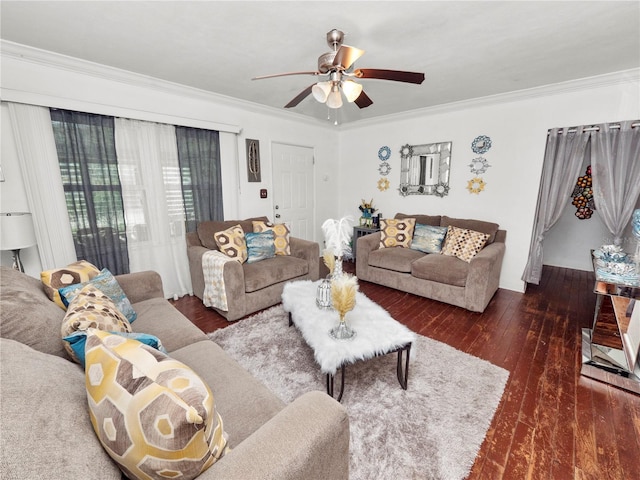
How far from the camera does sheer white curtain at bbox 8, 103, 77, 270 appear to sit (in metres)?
2.32

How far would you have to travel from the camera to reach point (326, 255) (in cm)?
224

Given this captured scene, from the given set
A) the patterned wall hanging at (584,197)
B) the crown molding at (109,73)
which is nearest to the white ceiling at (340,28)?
the crown molding at (109,73)

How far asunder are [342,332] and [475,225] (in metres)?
2.70

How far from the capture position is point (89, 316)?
4.00 feet

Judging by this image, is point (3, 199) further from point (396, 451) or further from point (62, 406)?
point (396, 451)

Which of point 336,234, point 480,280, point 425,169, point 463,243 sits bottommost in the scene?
point 480,280

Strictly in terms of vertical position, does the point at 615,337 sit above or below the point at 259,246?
below

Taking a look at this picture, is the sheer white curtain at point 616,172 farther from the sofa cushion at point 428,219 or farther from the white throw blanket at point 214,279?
the white throw blanket at point 214,279

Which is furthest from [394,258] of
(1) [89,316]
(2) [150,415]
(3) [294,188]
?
(2) [150,415]

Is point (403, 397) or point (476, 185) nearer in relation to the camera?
point (403, 397)

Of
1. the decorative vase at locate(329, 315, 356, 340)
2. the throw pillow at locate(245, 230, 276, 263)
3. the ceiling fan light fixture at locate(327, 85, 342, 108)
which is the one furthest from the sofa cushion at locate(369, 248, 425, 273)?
the ceiling fan light fixture at locate(327, 85, 342, 108)

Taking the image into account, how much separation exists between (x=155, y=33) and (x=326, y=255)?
203 centimetres

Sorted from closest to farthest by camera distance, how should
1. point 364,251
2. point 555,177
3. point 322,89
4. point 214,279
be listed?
point 322,89, point 214,279, point 555,177, point 364,251

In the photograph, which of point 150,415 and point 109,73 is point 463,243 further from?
point 109,73
